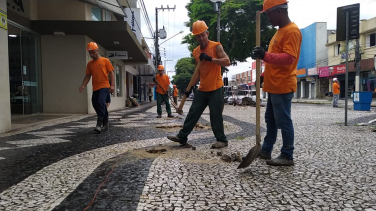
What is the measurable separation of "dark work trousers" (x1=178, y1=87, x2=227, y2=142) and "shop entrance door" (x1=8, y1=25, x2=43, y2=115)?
7.83 m

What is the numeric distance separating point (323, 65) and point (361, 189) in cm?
4038

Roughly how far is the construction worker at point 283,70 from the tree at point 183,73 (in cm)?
6415

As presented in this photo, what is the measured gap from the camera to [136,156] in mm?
3730

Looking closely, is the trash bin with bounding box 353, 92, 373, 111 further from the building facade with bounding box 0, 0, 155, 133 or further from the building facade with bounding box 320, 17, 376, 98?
the building facade with bounding box 320, 17, 376, 98

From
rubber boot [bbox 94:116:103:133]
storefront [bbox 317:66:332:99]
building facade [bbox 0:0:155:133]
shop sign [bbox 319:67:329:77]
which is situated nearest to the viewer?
rubber boot [bbox 94:116:103:133]

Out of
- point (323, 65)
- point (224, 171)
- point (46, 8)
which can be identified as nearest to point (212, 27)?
point (46, 8)

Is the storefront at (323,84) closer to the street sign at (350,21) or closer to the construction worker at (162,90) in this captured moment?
the construction worker at (162,90)

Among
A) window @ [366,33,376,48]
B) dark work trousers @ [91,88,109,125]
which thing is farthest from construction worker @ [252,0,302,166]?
window @ [366,33,376,48]

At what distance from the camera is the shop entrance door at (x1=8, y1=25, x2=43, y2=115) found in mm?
9961

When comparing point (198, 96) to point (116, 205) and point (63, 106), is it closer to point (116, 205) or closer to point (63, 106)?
point (116, 205)

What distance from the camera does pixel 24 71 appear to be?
10398mm

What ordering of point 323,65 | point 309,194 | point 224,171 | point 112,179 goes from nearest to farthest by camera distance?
point 309,194 → point 112,179 → point 224,171 → point 323,65

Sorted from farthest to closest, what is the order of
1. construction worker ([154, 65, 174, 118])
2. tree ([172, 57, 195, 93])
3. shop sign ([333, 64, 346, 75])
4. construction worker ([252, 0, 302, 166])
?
tree ([172, 57, 195, 93])
shop sign ([333, 64, 346, 75])
construction worker ([154, 65, 174, 118])
construction worker ([252, 0, 302, 166])

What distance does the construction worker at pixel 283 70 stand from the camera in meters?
2.98
